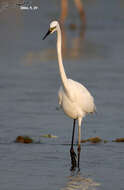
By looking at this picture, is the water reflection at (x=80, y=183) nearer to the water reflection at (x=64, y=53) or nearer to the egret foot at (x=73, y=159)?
the egret foot at (x=73, y=159)

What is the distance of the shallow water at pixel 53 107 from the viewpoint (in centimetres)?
829

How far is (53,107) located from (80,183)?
15.3 feet

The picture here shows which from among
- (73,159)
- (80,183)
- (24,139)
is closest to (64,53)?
(24,139)

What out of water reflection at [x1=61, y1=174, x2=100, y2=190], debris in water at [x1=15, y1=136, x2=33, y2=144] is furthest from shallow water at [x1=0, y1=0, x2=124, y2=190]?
debris in water at [x1=15, y1=136, x2=33, y2=144]

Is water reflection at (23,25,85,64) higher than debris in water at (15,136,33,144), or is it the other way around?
debris in water at (15,136,33,144)

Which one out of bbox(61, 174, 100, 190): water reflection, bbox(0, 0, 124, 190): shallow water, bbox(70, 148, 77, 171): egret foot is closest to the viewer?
bbox(61, 174, 100, 190): water reflection

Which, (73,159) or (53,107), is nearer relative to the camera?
(73,159)

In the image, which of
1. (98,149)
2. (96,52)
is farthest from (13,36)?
(98,149)

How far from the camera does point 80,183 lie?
26.6ft

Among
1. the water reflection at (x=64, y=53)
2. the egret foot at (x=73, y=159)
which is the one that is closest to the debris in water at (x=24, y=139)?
the egret foot at (x=73, y=159)

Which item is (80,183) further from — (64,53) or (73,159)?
(64,53)

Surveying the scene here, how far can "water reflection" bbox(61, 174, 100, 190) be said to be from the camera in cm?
786

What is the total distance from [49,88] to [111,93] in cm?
159

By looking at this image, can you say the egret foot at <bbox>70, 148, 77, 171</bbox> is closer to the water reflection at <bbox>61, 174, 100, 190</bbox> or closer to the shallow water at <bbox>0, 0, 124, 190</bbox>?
the shallow water at <bbox>0, 0, 124, 190</bbox>
